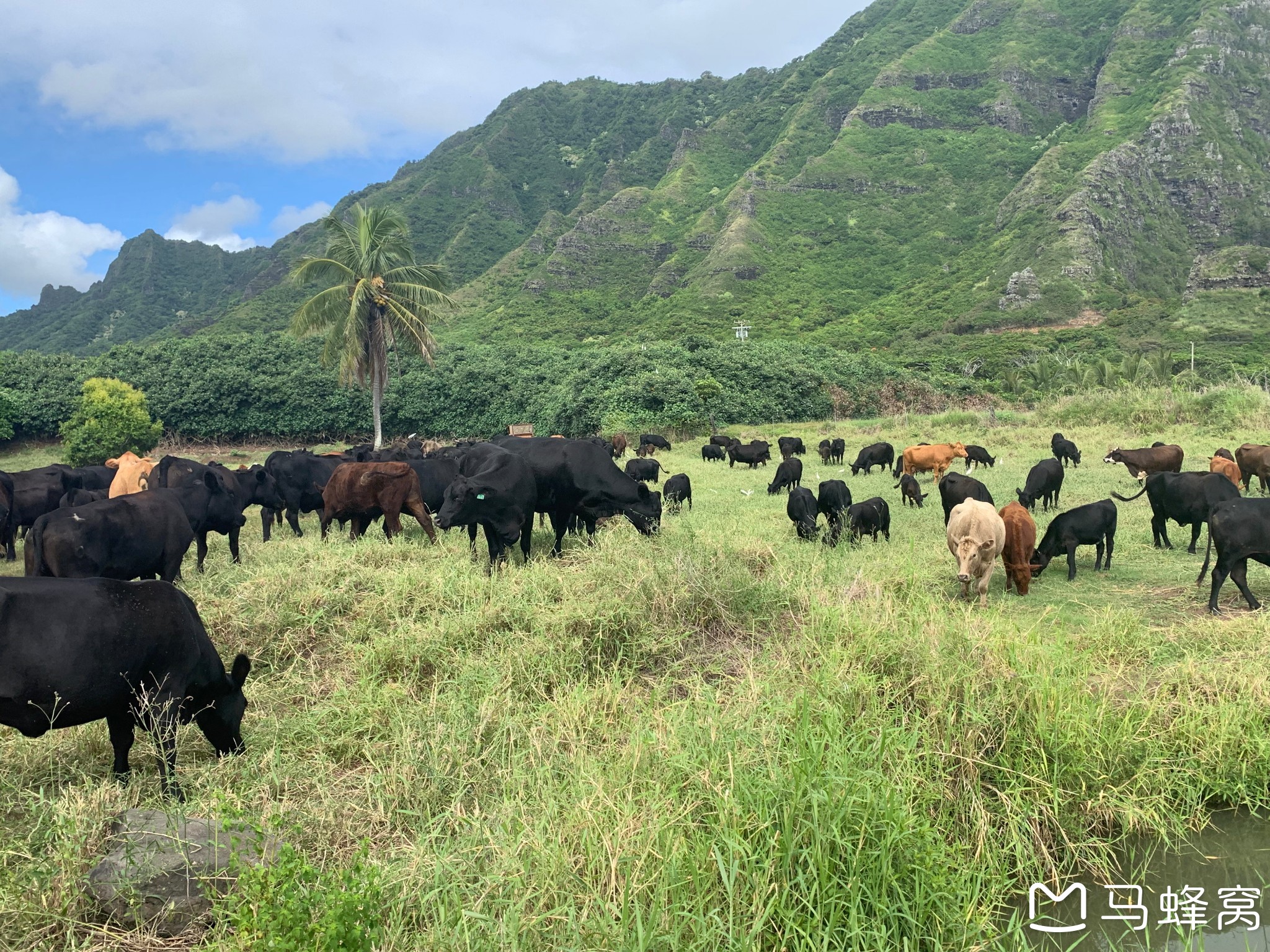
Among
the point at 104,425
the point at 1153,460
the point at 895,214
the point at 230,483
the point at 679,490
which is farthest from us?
the point at 895,214

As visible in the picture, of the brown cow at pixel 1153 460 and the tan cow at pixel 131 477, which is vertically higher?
the tan cow at pixel 131 477

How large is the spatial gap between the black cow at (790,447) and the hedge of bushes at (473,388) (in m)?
7.07

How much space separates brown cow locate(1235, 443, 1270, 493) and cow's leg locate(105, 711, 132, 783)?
14.9 metres

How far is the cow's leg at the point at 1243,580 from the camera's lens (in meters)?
6.46

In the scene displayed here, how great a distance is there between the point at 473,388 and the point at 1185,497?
35.3 meters

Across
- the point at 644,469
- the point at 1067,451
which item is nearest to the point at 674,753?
the point at 644,469

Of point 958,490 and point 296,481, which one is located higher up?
point 296,481

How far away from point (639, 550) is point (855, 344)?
1888 inches

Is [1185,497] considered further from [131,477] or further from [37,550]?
[131,477]

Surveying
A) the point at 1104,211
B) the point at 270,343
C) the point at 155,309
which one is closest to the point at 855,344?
the point at 1104,211

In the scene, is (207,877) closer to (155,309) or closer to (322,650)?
(322,650)

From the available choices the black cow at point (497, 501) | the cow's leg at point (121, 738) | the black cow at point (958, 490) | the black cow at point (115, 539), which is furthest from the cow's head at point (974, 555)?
the black cow at point (115, 539)

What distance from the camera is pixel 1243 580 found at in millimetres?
6520

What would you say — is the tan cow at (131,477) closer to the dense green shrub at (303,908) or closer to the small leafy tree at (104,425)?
the dense green shrub at (303,908)
